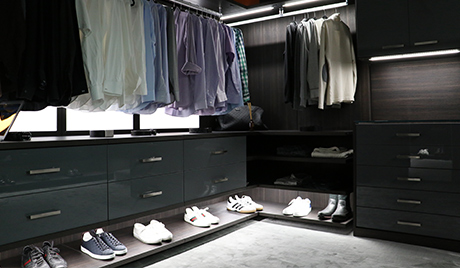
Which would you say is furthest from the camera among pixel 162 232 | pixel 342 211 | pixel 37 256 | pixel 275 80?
pixel 275 80

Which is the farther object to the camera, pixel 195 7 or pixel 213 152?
pixel 195 7

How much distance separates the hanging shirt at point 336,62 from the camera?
343 centimetres

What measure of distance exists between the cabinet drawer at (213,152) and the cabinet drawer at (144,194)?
19cm

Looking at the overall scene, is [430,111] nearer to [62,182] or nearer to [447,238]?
[447,238]

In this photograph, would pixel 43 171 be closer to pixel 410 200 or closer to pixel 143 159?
pixel 143 159

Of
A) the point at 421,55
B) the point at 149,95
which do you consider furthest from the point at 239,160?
the point at 421,55

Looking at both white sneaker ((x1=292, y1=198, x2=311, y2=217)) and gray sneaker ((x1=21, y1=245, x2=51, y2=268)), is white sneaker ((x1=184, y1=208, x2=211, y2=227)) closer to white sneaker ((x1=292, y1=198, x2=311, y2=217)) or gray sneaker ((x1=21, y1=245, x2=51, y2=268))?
white sneaker ((x1=292, y1=198, x2=311, y2=217))

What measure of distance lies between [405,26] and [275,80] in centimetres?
147

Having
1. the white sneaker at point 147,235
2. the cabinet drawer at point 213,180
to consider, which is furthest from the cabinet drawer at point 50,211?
the cabinet drawer at point 213,180

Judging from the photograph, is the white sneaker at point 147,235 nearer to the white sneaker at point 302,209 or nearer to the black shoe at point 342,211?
the white sneaker at point 302,209

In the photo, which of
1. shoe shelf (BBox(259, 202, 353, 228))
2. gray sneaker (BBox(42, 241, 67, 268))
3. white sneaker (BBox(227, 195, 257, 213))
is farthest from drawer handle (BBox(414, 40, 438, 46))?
gray sneaker (BBox(42, 241, 67, 268))

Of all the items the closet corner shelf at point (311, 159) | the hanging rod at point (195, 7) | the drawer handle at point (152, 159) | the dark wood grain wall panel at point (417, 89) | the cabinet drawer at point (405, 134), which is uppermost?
the hanging rod at point (195, 7)

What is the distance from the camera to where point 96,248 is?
2357mm

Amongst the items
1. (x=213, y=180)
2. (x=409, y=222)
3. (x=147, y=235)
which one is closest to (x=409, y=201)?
(x=409, y=222)
